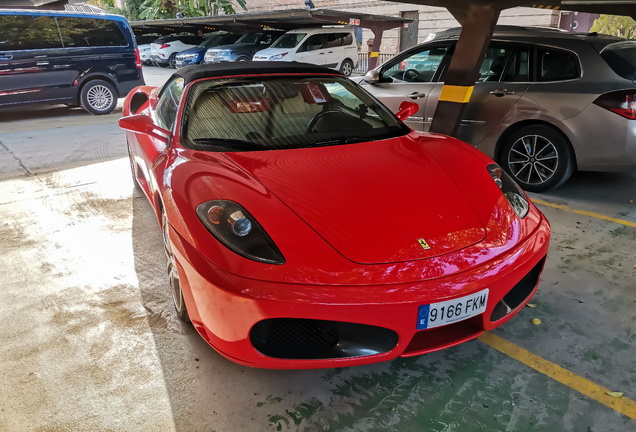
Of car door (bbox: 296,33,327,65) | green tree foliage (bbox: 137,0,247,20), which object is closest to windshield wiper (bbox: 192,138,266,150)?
car door (bbox: 296,33,327,65)

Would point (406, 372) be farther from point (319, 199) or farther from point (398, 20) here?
point (398, 20)

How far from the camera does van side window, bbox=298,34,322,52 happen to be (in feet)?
46.4

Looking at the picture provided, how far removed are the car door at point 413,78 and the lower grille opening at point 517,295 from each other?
11.0 feet

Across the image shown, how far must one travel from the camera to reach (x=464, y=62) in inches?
181

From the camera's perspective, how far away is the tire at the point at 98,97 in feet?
28.2

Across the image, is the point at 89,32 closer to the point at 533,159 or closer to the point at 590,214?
the point at 533,159

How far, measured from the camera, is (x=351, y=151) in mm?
2539

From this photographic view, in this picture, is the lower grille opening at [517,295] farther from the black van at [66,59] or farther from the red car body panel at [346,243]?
the black van at [66,59]

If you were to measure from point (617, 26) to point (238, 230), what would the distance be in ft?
57.3

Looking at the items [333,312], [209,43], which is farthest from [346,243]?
[209,43]

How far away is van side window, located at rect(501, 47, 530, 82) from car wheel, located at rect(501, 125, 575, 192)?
1.74 ft

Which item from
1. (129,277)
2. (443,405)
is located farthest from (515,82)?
(129,277)

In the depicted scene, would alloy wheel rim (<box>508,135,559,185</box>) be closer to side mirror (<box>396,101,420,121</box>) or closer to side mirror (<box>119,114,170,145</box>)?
side mirror (<box>396,101,420,121</box>)

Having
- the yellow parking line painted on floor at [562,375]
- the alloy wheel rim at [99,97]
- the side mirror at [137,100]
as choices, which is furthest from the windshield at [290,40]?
the yellow parking line painted on floor at [562,375]
